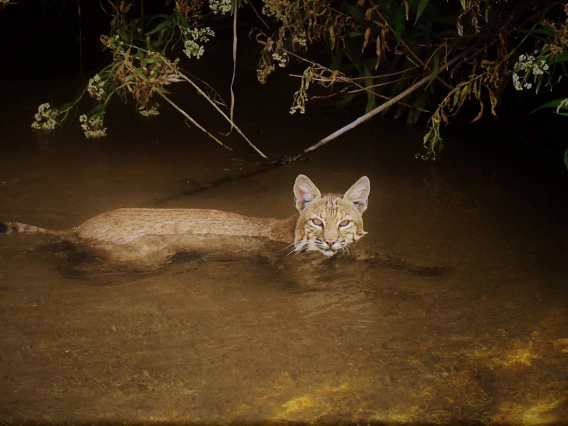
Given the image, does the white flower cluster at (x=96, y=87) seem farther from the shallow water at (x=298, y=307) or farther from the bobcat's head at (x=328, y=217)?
the bobcat's head at (x=328, y=217)

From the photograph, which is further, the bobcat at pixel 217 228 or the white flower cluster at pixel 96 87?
the white flower cluster at pixel 96 87

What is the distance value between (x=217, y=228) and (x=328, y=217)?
2.98 ft

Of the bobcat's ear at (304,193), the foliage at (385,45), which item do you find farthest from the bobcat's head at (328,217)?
the foliage at (385,45)

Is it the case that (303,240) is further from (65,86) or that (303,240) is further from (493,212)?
(65,86)

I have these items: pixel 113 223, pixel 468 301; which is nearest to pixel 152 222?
pixel 113 223

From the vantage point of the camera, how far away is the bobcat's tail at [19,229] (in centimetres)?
620

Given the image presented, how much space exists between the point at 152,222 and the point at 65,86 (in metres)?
5.07

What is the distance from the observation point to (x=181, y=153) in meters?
8.23

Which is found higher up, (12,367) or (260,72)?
(260,72)

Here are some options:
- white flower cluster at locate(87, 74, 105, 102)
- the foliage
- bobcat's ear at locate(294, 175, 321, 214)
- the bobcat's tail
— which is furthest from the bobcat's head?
white flower cluster at locate(87, 74, 105, 102)

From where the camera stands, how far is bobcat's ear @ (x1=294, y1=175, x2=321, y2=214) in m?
6.14

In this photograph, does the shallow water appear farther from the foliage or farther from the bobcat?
the foliage

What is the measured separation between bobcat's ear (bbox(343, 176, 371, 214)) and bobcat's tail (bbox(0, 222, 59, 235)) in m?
2.41

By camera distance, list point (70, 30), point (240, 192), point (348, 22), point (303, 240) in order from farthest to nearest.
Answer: point (70, 30) < point (348, 22) < point (240, 192) < point (303, 240)
